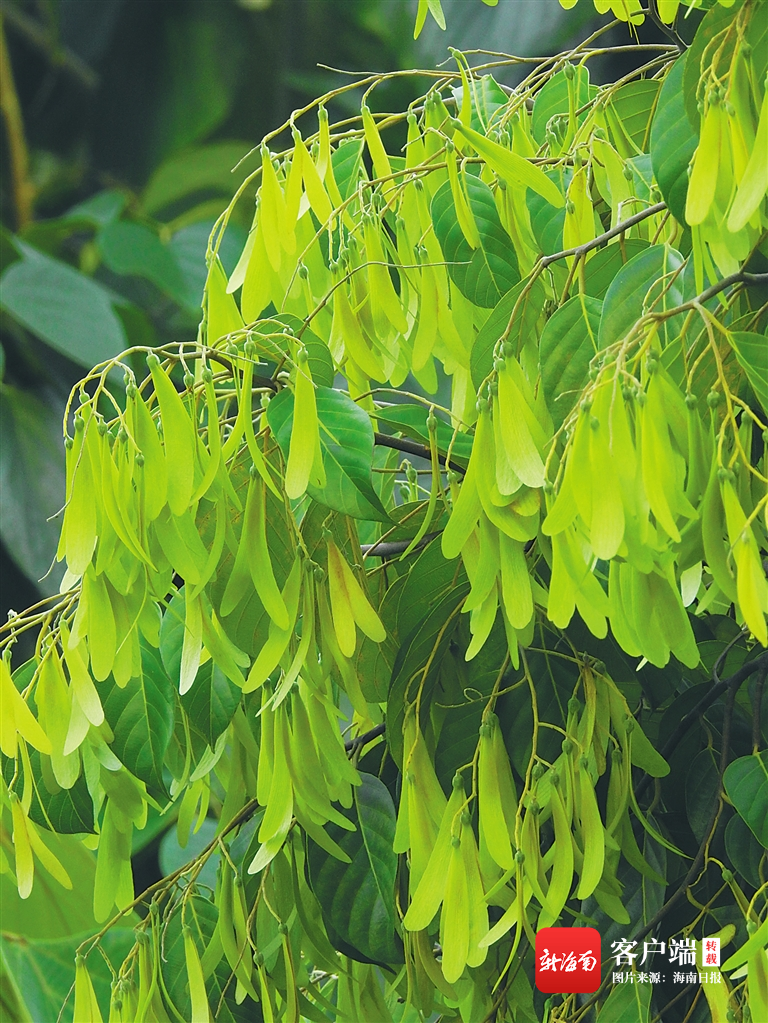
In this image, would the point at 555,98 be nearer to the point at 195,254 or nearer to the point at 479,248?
the point at 479,248

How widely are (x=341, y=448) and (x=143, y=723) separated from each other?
0.47ft

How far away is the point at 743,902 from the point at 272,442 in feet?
0.87

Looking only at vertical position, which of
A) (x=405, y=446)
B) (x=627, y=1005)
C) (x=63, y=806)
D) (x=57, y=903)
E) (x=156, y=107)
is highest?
(x=156, y=107)

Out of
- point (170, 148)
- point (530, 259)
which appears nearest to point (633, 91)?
point (530, 259)

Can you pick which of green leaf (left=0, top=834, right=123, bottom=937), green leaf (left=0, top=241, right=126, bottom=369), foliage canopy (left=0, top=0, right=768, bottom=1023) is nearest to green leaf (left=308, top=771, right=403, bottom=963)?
foliage canopy (left=0, top=0, right=768, bottom=1023)

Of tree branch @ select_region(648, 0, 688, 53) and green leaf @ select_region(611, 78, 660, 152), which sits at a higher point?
tree branch @ select_region(648, 0, 688, 53)

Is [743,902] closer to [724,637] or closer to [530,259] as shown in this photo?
[724,637]

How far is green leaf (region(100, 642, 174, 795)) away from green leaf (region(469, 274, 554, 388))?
0.18m

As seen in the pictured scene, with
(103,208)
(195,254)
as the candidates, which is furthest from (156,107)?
(195,254)

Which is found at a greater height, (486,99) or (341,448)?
(486,99)

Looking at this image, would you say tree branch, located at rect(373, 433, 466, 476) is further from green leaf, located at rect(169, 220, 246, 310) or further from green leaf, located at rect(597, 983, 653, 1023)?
green leaf, located at rect(169, 220, 246, 310)

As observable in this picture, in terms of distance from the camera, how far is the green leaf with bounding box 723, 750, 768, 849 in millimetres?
405

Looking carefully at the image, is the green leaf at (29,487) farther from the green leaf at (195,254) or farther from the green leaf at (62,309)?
the green leaf at (195,254)

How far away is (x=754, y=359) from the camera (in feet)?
1.11
